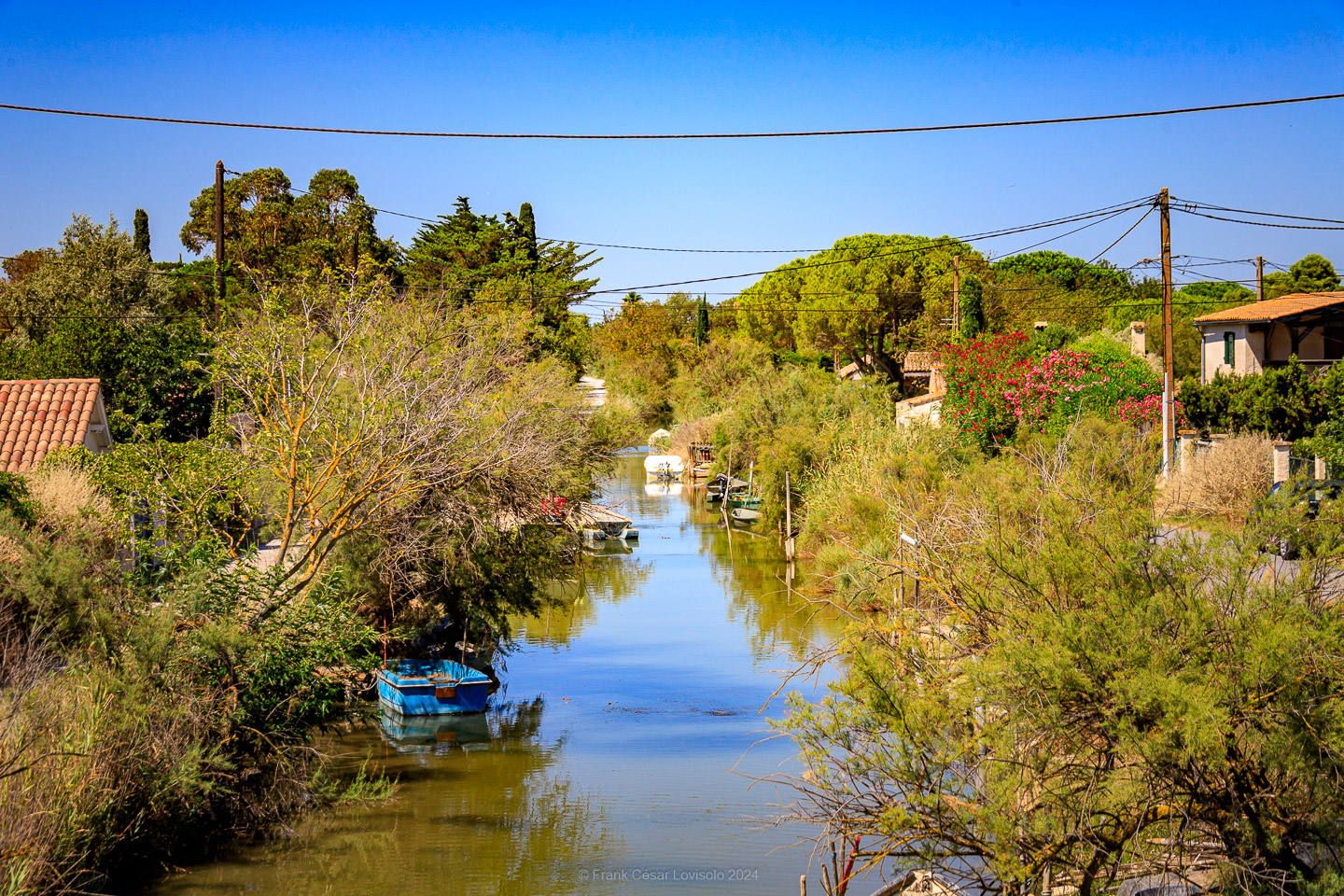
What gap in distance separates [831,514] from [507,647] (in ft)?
35.5

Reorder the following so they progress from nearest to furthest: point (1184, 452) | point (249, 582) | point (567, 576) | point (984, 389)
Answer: point (249, 582), point (567, 576), point (1184, 452), point (984, 389)

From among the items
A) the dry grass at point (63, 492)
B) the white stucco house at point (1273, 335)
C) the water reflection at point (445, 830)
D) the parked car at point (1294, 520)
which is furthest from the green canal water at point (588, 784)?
the white stucco house at point (1273, 335)

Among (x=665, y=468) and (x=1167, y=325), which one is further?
(x=665, y=468)

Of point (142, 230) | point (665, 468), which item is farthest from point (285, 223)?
point (665, 468)

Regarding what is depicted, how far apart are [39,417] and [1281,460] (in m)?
25.9

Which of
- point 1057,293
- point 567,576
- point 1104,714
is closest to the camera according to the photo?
point 1104,714

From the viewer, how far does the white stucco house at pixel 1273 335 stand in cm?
3341

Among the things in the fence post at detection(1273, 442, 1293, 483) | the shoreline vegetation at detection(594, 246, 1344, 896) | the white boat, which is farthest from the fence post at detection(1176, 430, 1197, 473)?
the white boat

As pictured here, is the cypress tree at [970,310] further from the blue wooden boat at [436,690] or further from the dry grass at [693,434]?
the blue wooden boat at [436,690]

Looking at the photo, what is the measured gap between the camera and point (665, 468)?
198 ft

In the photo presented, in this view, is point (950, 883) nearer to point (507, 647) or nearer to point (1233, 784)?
point (1233, 784)

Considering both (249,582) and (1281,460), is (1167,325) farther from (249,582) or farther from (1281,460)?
(249,582)

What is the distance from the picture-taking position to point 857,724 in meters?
8.05

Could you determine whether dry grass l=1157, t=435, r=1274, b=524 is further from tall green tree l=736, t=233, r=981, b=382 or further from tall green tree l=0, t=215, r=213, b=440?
tall green tree l=736, t=233, r=981, b=382
